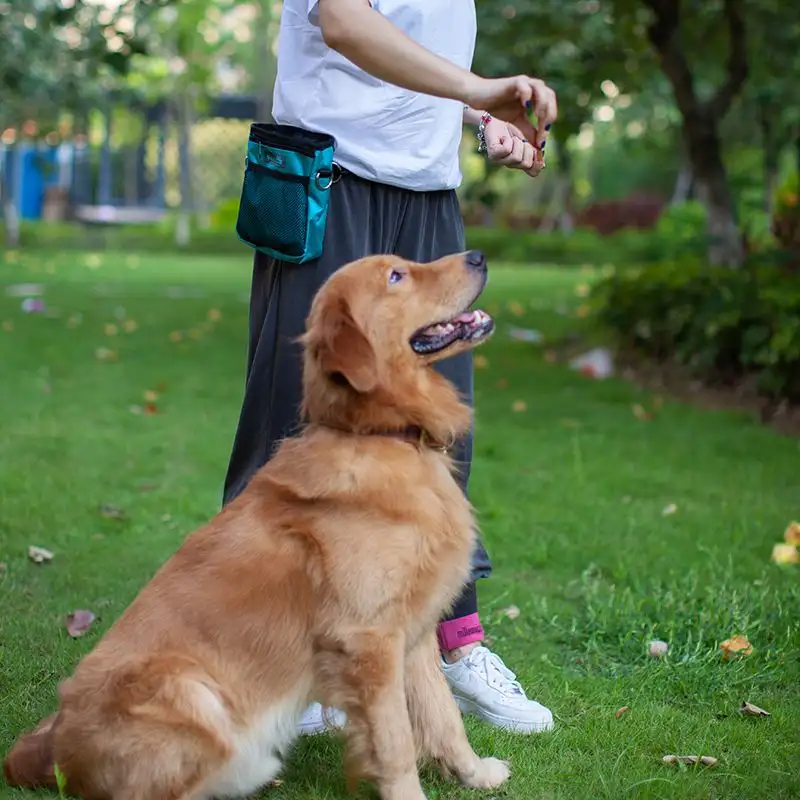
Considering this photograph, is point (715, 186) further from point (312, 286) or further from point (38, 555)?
point (312, 286)

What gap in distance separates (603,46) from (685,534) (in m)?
6.47

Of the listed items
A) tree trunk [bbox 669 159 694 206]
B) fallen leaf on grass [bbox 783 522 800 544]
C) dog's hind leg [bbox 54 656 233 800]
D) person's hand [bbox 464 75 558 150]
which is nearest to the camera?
dog's hind leg [bbox 54 656 233 800]

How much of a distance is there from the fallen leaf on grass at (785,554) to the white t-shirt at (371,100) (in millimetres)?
2696

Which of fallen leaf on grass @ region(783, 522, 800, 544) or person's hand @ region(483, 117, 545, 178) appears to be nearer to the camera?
person's hand @ region(483, 117, 545, 178)

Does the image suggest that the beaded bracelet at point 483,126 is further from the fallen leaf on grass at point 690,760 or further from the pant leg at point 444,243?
the fallen leaf on grass at point 690,760

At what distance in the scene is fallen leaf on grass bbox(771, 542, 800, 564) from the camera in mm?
5359

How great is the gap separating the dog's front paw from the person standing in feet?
1.14

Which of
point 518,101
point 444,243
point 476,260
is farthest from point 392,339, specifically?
point 518,101

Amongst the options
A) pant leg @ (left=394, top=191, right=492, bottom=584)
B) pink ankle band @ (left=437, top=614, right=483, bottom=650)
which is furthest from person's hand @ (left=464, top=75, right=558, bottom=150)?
pink ankle band @ (left=437, top=614, right=483, bottom=650)

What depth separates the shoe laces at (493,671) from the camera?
3900mm

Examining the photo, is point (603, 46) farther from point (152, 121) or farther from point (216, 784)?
point (152, 121)

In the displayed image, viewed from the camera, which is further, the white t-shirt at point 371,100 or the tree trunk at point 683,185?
the tree trunk at point 683,185

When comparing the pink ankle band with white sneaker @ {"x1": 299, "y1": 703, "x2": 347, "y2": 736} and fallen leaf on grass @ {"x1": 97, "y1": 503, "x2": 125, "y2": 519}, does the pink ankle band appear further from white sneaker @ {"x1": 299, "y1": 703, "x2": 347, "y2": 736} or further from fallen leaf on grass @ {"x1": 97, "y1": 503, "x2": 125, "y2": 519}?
fallen leaf on grass @ {"x1": 97, "y1": 503, "x2": 125, "y2": 519}

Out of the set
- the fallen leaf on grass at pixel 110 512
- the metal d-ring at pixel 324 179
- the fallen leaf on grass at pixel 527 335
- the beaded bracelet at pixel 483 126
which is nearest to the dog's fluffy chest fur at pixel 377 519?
the metal d-ring at pixel 324 179
